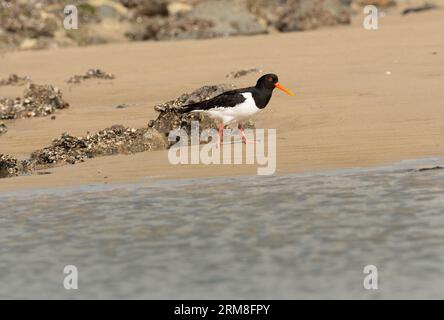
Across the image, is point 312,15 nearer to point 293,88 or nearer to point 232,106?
point 293,88

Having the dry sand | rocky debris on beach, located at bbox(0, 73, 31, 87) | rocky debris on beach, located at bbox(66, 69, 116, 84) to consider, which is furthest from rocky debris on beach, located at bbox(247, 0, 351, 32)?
rocky debris on beach, located at bbox(0, 73, 31, 87)

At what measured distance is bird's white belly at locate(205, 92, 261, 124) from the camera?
48.3 ft

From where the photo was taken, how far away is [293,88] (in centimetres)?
1844

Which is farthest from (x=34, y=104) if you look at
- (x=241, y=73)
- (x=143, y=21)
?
(x=143, y=21)

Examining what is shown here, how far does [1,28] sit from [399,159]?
22272 millimetres

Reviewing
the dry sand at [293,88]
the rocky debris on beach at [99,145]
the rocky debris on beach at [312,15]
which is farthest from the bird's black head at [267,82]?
the rocky debris on beach at [312,15]

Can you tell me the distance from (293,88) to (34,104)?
186 inches

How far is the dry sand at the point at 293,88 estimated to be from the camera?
43.0ft

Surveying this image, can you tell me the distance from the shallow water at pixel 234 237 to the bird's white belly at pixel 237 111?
2.71m

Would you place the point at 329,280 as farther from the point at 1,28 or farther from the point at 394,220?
the point at 1,28

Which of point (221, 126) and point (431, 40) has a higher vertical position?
point (431, 40)
